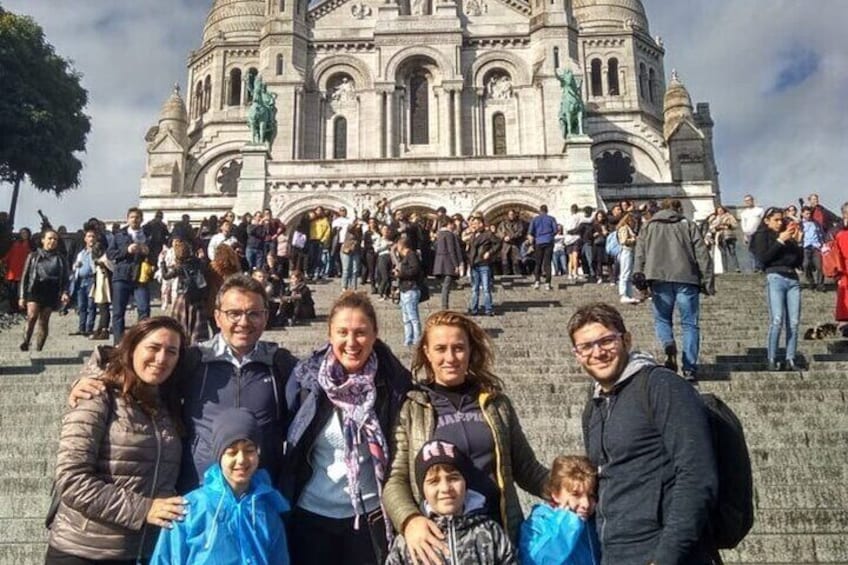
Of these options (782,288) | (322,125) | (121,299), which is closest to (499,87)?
(322,125)

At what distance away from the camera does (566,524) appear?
10.1 ft

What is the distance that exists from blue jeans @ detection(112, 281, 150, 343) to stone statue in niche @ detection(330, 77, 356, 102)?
24.0 m

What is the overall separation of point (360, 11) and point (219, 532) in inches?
1356

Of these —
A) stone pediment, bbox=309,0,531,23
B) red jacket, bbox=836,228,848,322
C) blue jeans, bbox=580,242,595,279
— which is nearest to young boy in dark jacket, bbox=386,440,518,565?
red jacket, bbox=836,228,848,322

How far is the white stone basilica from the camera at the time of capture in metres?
25.8

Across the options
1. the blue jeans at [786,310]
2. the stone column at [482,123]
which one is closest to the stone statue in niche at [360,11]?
the stone column at [482,123]

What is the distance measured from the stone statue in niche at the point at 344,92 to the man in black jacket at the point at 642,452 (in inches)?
1242

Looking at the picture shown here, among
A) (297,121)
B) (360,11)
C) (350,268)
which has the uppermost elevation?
(360,11)

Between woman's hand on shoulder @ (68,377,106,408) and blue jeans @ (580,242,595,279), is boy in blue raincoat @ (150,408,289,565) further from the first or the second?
blue jeans @ (580,242,595,279)

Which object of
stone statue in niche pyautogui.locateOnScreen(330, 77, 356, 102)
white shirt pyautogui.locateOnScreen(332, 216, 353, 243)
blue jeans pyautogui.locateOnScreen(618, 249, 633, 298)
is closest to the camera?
blue jeans pyautogui.locateOnScreen(618, 249, 633, 298)

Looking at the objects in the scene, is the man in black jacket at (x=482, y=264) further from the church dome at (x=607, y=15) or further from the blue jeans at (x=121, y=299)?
the church dome at (x=607, y=15)

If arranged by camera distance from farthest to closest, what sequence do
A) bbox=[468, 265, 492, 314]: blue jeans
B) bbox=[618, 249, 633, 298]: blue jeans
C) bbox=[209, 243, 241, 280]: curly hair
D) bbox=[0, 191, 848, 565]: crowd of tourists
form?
1. bbox=[618, 249, 633, 298]: blue jeans
2. bbox=[468, 265, 492, 314]: blue jeans
3. bbox=[209, 243, 241, 280]: curly hair
4. bbox=[0, 191, 848, 565]: crowd of tourists

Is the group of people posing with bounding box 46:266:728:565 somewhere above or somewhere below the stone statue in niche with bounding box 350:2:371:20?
below

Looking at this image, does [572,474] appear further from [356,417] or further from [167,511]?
[167,511]
